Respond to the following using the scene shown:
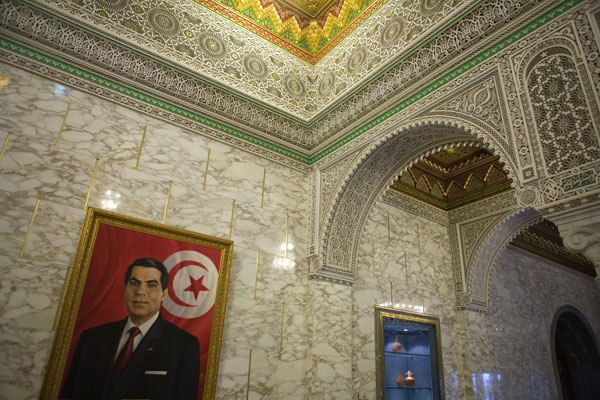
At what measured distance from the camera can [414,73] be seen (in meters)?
3.25

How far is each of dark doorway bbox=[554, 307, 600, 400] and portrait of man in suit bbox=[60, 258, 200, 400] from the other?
5.97 m

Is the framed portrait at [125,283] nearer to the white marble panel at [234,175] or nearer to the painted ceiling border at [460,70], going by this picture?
the white marble panel at [234,175]

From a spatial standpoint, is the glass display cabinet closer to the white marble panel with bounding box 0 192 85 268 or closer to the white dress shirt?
the white dress shirt

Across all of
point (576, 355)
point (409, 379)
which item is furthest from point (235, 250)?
point (576, 355)

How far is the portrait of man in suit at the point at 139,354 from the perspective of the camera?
2.52 metres

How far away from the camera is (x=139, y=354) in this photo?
272 cm

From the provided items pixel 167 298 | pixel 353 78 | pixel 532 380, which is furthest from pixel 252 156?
pixel 532 380

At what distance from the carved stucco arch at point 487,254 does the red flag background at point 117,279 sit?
3388mm

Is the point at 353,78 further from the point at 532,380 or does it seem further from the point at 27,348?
the point at 532,380

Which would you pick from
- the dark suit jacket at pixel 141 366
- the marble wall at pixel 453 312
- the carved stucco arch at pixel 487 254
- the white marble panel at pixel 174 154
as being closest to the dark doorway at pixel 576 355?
the marble wall at pixel 453 312

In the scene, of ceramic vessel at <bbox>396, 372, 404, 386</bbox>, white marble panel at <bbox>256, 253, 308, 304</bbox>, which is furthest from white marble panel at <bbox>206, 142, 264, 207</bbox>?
ceramic vessel at <bbox>396, 372, 404, 386</bbox>

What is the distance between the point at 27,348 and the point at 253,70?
9.51 ft

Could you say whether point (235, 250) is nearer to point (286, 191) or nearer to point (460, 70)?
point (286, 191)

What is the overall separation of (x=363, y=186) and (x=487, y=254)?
236 centimetres
